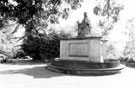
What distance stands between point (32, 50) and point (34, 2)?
15.6 metres

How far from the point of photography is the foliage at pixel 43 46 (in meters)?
17.5

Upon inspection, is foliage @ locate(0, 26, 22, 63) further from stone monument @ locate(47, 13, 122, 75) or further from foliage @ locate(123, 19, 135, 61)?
foliage @ locate(123, 19, 135, 61)

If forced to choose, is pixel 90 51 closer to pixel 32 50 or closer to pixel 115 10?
pixel 115 10

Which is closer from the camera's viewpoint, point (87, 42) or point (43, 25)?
point (43, 25)

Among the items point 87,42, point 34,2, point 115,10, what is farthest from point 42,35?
point 34,2

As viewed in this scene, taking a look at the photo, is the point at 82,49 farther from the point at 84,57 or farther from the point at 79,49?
the point at 84,57

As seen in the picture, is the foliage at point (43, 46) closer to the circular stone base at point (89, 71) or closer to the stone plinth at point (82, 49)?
the stone plinth at point (82, 49)

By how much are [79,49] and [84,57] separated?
2.49ft

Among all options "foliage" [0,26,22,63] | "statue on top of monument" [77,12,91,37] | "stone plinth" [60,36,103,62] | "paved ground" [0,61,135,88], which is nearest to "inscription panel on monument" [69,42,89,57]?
"stone plinth" [60,36,103,62]

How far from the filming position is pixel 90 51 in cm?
966

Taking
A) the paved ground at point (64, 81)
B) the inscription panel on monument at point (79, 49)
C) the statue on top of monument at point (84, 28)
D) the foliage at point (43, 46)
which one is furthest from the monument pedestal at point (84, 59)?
the foliage at point (43, 46)

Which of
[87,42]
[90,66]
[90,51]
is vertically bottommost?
[90,66]

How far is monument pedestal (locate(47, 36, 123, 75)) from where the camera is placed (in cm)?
815

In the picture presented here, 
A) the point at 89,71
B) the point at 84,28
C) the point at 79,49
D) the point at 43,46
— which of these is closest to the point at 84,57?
the point at 79,49
